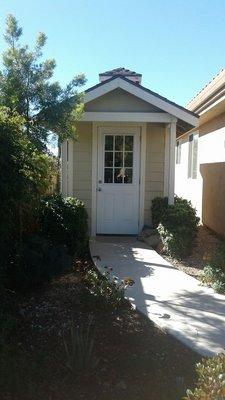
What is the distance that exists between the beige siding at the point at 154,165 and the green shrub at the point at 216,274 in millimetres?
3786

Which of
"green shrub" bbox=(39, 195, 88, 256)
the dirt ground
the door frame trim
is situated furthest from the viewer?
the door frame trim

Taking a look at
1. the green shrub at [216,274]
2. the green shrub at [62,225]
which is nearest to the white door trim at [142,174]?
the green shrub at [62,225]

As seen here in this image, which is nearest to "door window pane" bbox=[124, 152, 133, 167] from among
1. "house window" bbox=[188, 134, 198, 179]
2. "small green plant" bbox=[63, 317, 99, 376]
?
"house window" bbox=[188, 134, 198, 179]

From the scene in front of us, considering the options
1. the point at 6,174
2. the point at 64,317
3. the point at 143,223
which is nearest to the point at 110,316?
the point at 64,317

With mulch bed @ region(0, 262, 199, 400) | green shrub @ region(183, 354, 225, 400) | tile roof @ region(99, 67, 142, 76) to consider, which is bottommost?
mulch bed @ region(0, 262, 199, 400)

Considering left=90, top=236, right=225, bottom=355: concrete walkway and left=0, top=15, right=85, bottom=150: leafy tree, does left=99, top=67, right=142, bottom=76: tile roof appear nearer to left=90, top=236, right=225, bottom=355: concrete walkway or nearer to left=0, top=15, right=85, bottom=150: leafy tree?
left=0, top=15, right=85, bottom=150: leafy tree

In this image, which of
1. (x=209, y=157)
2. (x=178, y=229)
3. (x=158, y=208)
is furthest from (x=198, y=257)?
(x=209, y=157)

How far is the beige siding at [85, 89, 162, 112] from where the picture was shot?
9.91 metres

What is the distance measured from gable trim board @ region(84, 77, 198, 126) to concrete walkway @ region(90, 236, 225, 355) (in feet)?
9.52

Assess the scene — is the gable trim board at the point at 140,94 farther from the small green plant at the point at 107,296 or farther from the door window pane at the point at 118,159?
the small green plant at the point at 107,296

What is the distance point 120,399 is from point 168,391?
0.38 metres

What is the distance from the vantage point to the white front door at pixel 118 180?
10578 millimetres

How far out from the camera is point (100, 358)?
4.16m

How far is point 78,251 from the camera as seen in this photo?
810 centimetres
